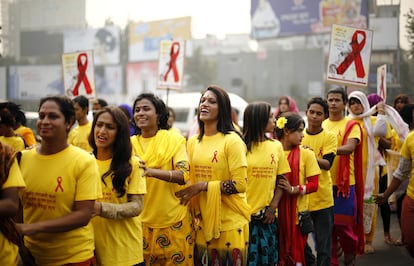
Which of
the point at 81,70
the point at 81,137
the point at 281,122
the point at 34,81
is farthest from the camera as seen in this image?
the point at 34,81

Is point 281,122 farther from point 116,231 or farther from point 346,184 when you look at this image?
point 116,231

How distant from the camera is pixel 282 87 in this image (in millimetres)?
43125

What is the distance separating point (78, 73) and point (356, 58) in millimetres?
4947

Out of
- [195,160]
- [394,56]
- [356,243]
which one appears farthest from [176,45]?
[394,56]

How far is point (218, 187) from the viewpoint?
3941 mm

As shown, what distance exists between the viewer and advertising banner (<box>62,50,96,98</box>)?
982 cm

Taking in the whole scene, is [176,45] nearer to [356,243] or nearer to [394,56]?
[356,243]

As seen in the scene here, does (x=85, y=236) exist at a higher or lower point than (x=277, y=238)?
higher

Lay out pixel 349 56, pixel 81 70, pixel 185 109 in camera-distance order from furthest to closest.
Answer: pixel 185 109 < pixel 81 70 < pixel 349 56

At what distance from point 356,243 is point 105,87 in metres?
40.5

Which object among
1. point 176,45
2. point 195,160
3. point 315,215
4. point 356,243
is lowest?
point 356,243

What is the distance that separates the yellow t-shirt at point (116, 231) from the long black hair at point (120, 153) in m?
0.04

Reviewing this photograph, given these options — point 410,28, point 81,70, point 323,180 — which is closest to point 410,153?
point 323,180

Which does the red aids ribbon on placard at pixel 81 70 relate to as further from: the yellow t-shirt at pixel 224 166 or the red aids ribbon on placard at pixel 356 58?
the yellow t-shirt at pixel 224 166
